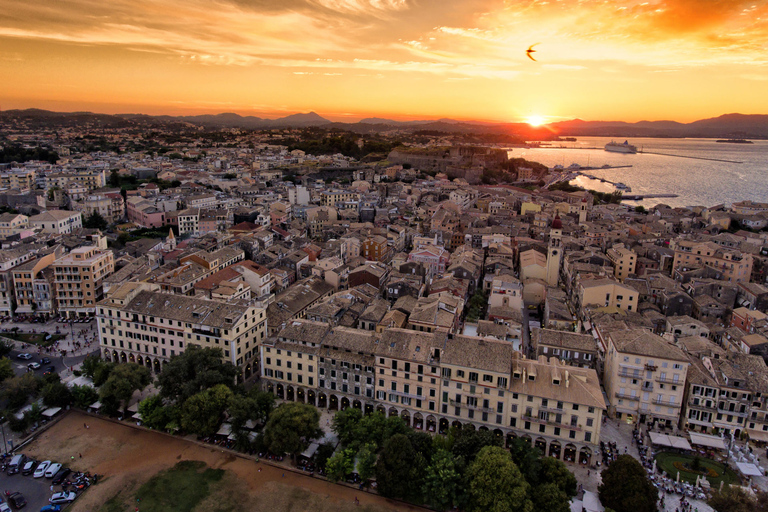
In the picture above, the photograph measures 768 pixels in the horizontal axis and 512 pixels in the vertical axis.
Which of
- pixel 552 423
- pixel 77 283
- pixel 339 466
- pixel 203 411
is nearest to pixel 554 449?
pixel 552 423

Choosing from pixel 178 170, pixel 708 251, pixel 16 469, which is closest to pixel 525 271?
pixel 708 251

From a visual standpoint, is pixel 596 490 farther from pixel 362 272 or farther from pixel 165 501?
pixel 362 272

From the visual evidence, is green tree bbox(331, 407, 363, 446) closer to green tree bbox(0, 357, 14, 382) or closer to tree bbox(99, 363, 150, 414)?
tree bbox(99, 363, 150, 414)

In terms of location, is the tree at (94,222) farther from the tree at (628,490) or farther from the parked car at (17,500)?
the tree at (628,490)

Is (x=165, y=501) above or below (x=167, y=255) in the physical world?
below

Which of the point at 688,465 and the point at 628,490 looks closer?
the point at 628,490

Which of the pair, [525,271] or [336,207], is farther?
[336,207]

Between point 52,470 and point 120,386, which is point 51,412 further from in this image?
point 52,470

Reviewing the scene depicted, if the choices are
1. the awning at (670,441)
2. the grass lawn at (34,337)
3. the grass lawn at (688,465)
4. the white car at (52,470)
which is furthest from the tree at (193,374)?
the grass lawn at (688,465)
